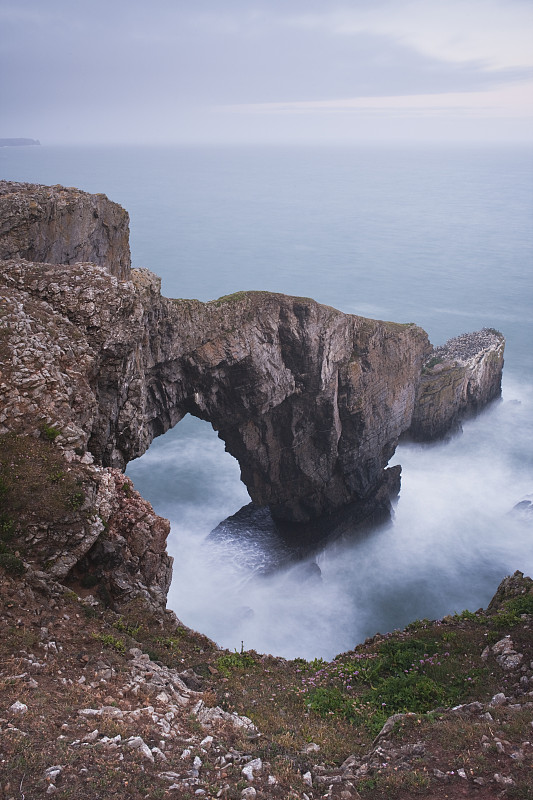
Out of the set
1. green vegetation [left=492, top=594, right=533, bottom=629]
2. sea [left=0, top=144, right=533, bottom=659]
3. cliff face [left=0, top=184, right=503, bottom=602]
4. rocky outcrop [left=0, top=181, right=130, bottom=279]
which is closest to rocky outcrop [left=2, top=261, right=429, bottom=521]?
cliff face [left=0, top=184, right=503, bottom=602]

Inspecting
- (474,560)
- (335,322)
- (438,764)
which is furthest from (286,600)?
(438,764)

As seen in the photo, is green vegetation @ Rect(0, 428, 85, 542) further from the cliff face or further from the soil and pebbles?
the soil and pebbles

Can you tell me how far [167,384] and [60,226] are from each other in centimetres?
827

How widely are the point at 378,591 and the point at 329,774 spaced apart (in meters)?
26.7

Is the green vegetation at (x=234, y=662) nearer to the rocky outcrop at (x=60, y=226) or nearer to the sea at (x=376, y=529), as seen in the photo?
the sea at (x=376, y=529)

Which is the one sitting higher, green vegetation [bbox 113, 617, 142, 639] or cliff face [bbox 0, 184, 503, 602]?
cliff face [bbox 0, 184, 503, 602]

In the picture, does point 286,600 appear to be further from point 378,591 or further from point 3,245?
point 3,245

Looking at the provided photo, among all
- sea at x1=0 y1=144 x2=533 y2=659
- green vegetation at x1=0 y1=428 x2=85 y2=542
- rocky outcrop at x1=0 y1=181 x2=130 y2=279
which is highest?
rocky outcrop at x1=0 y1=181 x2=130 y2=279

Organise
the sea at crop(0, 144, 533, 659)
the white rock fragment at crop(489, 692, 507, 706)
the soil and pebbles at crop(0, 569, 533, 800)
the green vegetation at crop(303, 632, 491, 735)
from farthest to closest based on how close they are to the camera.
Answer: the sea at crop(0, 144, 533, 659) → the green vegetation at crop(303, 632, 491, 735) → the white rock fragment at crop(489, 692, 507, 706) → the soil and pebbles at crop(0, 569, 533, 800)

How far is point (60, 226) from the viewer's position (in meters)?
23.3

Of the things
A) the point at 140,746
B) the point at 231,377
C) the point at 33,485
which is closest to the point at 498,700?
the point at 140,746

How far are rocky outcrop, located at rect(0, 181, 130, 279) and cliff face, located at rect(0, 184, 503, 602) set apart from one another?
0.08 meters

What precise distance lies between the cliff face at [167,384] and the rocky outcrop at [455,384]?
0.22 m

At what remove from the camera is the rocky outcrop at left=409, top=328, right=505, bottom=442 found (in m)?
47.9
